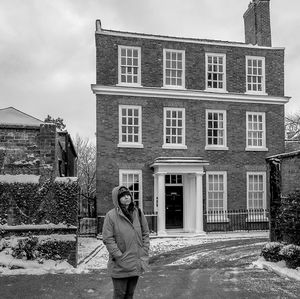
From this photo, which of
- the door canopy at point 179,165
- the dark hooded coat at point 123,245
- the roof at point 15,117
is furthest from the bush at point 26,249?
the door canopy at point 179,165

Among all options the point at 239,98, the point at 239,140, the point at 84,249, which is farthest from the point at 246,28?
the point at 84,249

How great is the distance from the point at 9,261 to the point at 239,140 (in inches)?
582

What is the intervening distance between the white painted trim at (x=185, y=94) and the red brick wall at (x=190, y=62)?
36 centimetres

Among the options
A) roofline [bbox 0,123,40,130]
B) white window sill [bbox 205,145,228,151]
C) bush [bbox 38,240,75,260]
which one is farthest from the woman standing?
white window sill [bbox 205,145,228,151]

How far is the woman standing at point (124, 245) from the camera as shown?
201 inches

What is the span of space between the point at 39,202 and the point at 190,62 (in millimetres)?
13502

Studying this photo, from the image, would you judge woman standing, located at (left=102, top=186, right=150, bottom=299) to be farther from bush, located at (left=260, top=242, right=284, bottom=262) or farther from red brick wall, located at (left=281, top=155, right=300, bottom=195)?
red brick wall, located at (left=281, top=155, right=300, bottom=195)

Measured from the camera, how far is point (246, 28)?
24562 millimetres

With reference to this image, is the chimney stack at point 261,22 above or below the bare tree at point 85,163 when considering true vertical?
above

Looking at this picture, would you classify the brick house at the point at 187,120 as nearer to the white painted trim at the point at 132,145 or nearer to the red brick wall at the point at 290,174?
the white painted trim at the point at 132,145

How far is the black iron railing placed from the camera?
20453 millimetres

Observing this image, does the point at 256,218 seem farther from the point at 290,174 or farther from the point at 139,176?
the point at 290,174

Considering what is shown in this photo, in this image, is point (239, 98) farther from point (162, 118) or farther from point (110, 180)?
point (110, 180)

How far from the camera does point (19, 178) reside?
406 inches
